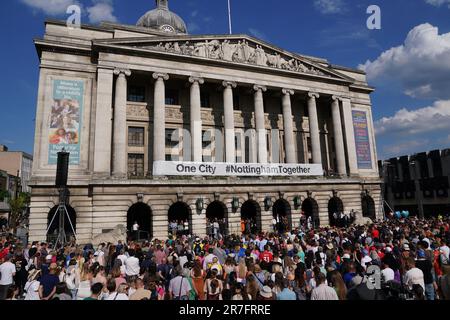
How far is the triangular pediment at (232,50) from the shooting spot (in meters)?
30.1

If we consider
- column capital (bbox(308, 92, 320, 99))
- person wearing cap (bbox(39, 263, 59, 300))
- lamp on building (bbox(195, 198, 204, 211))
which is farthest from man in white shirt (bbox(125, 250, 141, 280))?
column capital (bbox(308, 92, 320, 99))

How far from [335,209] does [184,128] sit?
20350 millimetres

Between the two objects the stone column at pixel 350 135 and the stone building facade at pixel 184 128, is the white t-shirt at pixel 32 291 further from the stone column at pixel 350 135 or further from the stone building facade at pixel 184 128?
the stone column at pixel 350 135

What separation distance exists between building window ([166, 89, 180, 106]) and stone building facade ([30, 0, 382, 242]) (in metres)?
0.11

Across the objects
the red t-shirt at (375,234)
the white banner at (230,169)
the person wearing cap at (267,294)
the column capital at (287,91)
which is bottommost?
the person wearing cap at (267,294)

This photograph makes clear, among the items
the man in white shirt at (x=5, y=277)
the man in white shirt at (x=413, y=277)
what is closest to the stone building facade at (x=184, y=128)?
the man in white shirt at (x=5, y=277)

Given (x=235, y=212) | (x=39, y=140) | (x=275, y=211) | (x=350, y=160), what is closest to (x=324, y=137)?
(x=350, y=160)

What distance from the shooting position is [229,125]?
3212cm

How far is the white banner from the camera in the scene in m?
27.4

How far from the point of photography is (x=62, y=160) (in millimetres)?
22406

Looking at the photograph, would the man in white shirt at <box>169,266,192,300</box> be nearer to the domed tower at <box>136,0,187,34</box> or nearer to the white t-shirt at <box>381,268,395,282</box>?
the white t-shirt at <box>381,268,395,282</box>

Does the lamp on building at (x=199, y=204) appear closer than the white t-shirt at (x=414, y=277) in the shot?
No

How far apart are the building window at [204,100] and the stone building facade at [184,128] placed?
4.6 inches

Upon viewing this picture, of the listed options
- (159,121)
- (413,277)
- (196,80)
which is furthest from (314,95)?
(413,277)
